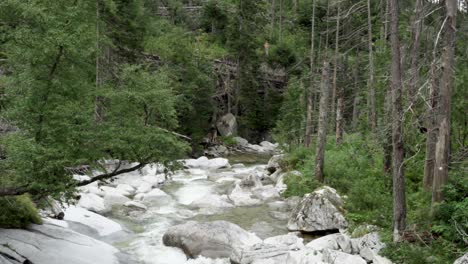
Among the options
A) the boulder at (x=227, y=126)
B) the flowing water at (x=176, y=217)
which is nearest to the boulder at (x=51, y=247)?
the flowing water at (x=176, y=217)

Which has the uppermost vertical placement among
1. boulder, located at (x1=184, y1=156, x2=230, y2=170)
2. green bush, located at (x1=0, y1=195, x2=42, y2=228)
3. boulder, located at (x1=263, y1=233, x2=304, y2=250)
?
green bush, located at (x1=0, y1=195, x2=42, y2=228)

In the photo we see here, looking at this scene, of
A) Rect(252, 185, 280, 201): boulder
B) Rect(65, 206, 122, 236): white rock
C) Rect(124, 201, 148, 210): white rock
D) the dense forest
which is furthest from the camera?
Rect(252, 185, 280, 201): boulder

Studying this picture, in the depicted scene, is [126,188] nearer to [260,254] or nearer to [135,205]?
[135,205]

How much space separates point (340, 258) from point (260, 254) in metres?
1.96

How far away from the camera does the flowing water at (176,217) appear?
1249cm

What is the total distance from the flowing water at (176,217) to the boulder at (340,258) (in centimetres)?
384

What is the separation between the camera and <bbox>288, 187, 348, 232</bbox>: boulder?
1376cm

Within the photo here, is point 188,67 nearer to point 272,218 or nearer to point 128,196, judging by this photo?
point 128,196

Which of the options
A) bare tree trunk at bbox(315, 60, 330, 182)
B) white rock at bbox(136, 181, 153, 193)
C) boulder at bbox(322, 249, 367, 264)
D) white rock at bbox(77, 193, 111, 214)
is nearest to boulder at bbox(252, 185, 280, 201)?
bare tree trunk at bbox(315, 60, 330, 182)

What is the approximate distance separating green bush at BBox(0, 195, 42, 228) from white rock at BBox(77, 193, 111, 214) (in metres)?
4.15

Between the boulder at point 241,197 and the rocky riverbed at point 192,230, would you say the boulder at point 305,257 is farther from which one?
the boulder at point 241,197

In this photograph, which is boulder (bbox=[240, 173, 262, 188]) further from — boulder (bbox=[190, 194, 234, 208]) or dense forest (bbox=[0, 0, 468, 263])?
dense forest (bbox=[0, 0, 468, 263])

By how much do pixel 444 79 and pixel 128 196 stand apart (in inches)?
562

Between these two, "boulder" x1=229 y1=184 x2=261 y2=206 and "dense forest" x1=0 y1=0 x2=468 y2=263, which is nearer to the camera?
"dense forest" x1=0 y1=0 x2=468 y2=263
